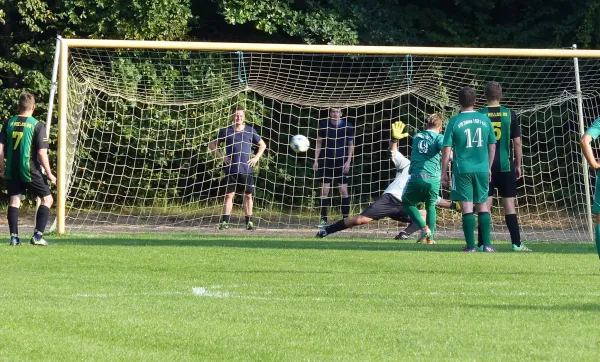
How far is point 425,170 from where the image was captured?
13883 mm

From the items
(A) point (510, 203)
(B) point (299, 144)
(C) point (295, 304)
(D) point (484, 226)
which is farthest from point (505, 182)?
(C) point (295, 304)

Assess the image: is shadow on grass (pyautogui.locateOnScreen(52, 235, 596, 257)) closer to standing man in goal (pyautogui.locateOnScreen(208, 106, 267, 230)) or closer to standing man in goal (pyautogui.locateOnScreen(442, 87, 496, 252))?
standing man in goal (pyautogui.locateOnScreen(442, 87, 496, 252))

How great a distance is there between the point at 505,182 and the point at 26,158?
5.53 meters

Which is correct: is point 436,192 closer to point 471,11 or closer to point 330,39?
point 330,39

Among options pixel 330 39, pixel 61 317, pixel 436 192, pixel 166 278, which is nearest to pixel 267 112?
pixel 330 39

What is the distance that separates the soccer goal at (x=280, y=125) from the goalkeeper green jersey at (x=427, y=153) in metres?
3.56

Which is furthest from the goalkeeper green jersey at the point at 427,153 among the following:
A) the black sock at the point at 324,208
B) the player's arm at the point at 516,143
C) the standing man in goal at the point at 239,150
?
the standing man in goal at the point at 239,150

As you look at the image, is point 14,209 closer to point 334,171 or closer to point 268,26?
point 334,171

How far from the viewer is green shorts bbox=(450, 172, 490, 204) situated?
12.3 m

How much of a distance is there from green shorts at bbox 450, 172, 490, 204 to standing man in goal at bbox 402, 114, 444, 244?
1.52 meters

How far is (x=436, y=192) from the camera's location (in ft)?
46.1

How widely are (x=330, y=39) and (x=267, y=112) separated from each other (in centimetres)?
236

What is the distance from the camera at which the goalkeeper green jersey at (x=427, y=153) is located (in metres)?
13.9

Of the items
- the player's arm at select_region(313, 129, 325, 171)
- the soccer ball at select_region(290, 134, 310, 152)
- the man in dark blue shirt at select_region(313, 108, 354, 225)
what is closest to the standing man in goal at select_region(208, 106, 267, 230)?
the soccer ball at select_region(290, 134, 310, 152)
